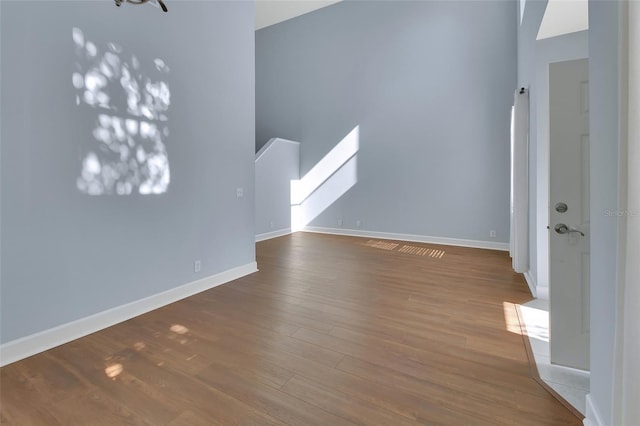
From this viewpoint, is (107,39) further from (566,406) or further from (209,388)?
(566,406)

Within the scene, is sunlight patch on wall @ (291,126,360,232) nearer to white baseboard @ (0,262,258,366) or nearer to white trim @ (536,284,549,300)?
white baseboard @ (0,262,258,366)

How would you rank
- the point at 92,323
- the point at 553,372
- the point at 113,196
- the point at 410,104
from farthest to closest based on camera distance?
the point at 410,104, the point at 113,196, the point at 92,323, the point at 553,372

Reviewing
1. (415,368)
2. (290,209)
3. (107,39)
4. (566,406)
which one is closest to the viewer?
(566,406)

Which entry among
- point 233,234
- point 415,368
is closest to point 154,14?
point 233,234

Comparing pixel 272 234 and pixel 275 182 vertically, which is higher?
pixel 275 182

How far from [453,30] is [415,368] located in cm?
594

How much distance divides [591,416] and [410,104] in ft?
18.4

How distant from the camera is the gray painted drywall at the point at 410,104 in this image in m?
5.28

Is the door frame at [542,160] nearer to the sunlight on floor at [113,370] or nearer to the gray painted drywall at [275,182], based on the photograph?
the sunlight on floor at [113,370]

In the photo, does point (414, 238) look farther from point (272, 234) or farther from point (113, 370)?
point (113, 370)

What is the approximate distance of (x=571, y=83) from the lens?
182 cm

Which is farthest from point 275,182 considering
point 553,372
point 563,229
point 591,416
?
point 591,416

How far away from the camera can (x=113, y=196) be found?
2539 millimetres

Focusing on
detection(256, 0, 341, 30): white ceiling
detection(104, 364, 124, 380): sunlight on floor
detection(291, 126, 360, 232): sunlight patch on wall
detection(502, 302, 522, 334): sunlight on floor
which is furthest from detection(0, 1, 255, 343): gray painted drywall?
detection(256, 0, 341, 30): white ceiling
